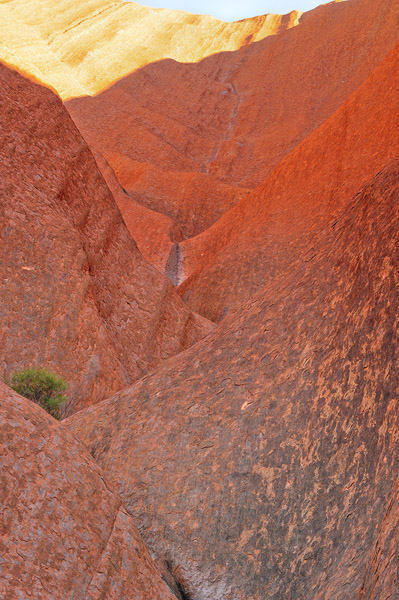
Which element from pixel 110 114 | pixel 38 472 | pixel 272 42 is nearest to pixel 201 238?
pixel 110 114

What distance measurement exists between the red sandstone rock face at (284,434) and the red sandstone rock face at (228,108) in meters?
23.0

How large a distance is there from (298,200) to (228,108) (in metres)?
23.2

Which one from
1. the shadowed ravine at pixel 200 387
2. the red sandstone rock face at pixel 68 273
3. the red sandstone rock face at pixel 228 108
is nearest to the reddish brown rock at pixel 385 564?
the shadowed ravine at pixel 200 387

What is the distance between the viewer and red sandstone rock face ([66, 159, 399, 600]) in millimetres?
5766

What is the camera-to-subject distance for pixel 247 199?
965 inches

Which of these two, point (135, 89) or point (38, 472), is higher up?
point (38, 472)

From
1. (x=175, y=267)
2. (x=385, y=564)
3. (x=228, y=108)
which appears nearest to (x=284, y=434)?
(x=385, y=564)

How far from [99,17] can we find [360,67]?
18.5m

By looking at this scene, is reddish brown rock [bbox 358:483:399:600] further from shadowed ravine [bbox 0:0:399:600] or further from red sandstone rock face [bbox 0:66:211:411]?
red sandstone rock face [bbox 0:66:211:411]

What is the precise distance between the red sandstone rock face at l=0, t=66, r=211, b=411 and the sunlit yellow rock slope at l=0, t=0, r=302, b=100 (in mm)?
25734

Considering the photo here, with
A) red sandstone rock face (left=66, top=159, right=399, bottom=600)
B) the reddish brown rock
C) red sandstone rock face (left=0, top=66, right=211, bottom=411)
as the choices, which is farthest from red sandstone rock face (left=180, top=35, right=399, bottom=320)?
the reddish brown rock

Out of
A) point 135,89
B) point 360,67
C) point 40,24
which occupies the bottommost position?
point 360,67

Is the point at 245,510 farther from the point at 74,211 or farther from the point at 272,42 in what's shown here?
the point at 272,42

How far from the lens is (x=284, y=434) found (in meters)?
6.40
